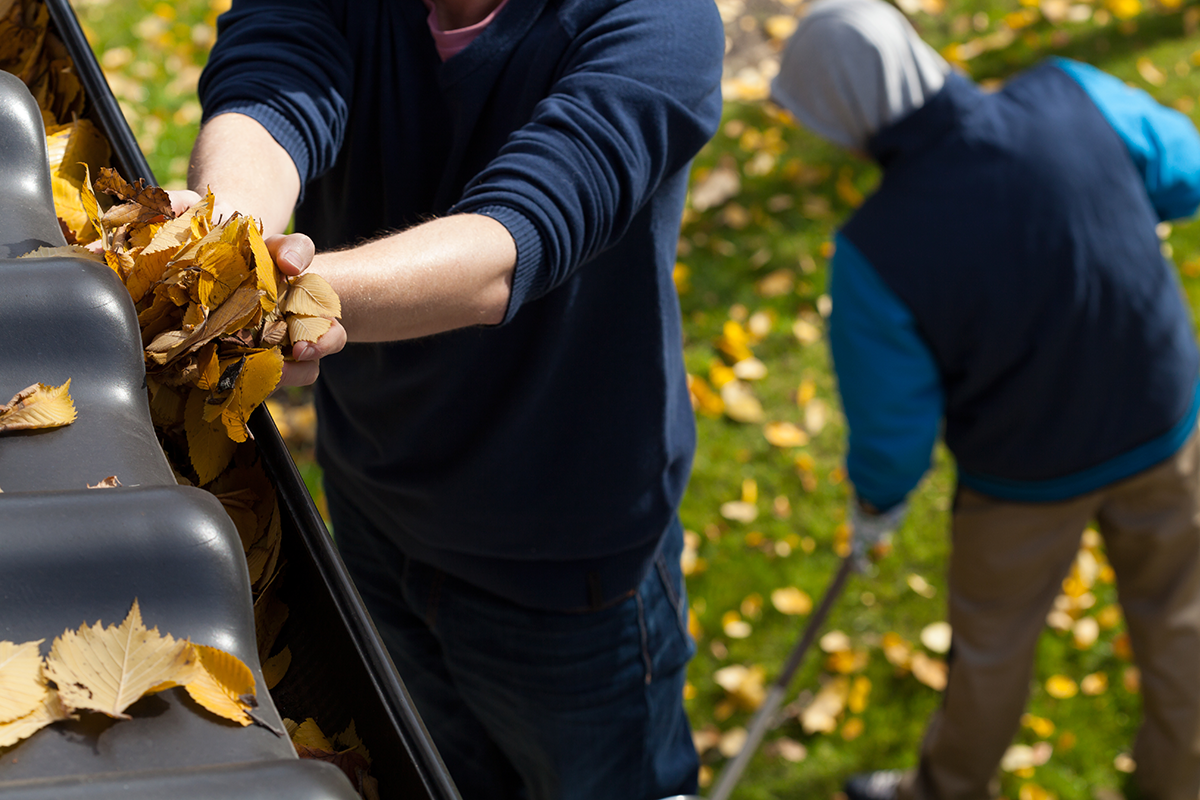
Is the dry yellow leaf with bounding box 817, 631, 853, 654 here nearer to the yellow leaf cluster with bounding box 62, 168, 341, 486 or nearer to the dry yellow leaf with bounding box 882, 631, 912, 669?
the dry yellow leaf with bounding box 882, 631, 912, 669

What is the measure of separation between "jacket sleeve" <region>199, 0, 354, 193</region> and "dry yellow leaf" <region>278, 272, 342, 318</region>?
1.41ft

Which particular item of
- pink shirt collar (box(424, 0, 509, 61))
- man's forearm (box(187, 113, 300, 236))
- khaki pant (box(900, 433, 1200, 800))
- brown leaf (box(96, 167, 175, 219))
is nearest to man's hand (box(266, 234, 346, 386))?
brown leaf (box(96, 167, 175, 219))

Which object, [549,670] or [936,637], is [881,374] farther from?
[936,637]

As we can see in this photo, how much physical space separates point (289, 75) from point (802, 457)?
105 inches

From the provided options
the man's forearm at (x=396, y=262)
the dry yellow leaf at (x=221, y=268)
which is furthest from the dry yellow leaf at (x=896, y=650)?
the dry yellow leaf at (x=221, y=268)

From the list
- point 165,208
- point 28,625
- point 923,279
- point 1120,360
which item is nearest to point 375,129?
point 165,208

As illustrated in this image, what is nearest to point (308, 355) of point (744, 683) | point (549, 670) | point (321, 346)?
point (321, 346)

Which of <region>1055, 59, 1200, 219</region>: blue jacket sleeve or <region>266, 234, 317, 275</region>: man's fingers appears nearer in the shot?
<region>266, 234, 317, 275</region>: man's fingers

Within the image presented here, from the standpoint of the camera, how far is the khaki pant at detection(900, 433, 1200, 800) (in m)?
2.52

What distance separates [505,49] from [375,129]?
11.2 inches

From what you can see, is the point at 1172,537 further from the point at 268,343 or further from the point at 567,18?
the point at 268,343

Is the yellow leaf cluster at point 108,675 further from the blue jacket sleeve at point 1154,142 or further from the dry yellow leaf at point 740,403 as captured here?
the dry yellow leaf at point 740,403

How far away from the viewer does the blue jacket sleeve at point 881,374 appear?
92.6 inches

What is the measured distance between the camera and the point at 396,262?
1133 mm
